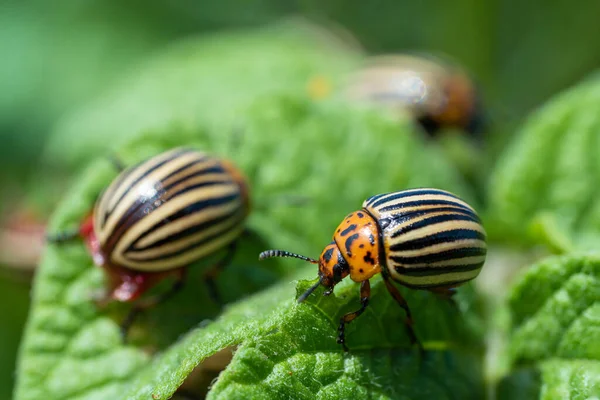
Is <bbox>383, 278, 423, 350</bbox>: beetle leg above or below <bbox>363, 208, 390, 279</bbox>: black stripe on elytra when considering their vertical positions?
below

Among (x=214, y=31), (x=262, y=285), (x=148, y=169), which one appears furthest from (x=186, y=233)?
(x=214, y=31)

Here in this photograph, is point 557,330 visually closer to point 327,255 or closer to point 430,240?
point 430,240

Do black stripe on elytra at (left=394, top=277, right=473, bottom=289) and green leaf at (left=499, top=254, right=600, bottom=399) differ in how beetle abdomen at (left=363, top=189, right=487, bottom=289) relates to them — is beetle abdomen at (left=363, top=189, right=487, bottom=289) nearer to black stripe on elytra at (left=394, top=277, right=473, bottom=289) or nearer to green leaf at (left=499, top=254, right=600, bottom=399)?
black stripe on elytra at (left=394, top=277, right=473, bottom=289)

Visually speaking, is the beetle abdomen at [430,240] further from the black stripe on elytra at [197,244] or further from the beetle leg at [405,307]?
the black stripe on elytra at [197,244]

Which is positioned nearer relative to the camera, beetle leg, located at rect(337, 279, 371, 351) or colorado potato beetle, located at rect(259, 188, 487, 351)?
beetle leg, located at rect(337, 279, 371, 351)

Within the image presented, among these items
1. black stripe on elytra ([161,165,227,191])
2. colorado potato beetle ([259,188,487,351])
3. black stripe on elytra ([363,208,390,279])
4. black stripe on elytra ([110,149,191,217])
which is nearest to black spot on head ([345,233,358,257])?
colorado potato beetle ([259,188,487,351])

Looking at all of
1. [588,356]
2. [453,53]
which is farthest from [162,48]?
[588,356]

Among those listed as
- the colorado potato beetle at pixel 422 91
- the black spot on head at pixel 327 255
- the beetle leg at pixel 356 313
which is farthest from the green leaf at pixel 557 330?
the colorado potato beetle at pixel 422 91
